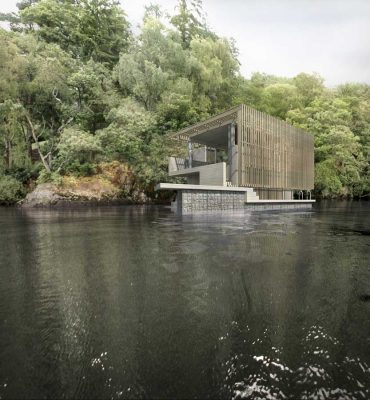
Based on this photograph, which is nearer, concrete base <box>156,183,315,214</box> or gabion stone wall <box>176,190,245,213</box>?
concrete base <box>156,183,315,214</box>

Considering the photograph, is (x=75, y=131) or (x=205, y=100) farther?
(x=205, y=100)

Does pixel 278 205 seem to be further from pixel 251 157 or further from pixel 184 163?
pixel 184 163

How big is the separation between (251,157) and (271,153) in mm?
2249

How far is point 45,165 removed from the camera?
21953mm

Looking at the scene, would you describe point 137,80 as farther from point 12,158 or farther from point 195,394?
point 195,394

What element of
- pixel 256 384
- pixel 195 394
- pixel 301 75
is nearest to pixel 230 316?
pixel 256 384

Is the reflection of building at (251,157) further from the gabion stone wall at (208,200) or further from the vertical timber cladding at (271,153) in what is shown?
the gabion stone wall at (208,200)

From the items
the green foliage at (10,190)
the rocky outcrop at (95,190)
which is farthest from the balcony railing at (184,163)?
the green foliage at (10,190)

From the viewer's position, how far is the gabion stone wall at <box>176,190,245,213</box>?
1223 cm

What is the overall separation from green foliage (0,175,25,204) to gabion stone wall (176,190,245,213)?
16999mm

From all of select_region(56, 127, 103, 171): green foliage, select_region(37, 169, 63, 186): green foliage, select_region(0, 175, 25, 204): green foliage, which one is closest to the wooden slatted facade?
select_region(56, 127, 103, 171): green foliage

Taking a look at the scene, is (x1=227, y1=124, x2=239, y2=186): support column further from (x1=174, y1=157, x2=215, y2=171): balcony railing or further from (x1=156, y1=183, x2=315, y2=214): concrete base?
(x1=174, y1=157, x2=215, y2=171): balcony railing

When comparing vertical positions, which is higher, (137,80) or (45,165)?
(137,80)

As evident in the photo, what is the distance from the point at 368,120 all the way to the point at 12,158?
139 ft
